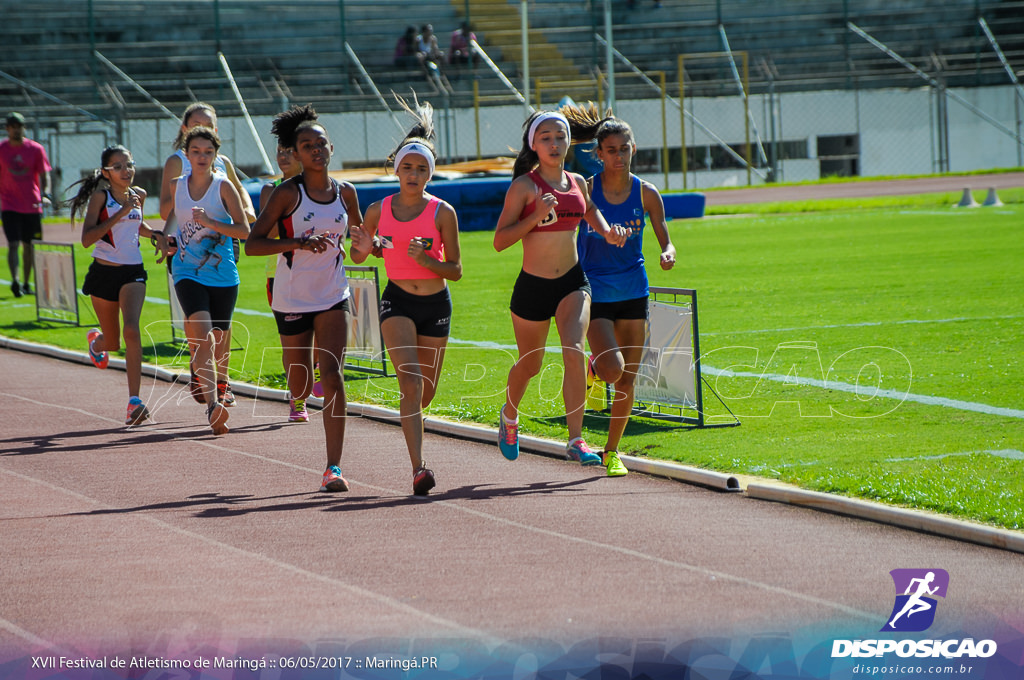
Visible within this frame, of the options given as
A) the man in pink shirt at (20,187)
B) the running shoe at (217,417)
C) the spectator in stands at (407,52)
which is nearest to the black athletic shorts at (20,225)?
the man in pink shirt at (20,187)

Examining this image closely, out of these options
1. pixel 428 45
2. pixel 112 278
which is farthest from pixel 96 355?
pixel 428 45

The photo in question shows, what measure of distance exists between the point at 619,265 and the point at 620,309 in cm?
26

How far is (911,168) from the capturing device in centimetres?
4244

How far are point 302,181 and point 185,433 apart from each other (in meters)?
2.49

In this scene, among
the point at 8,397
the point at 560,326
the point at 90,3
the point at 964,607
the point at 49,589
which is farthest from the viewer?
the point at 90,3

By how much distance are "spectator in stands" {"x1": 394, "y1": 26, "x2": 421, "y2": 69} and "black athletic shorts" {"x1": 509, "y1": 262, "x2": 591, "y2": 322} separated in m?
35.6

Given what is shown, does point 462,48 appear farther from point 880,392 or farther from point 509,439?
point 509,439

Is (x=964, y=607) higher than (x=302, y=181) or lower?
lower

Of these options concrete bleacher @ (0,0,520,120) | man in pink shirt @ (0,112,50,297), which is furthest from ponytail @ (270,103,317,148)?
concrete bleacher @ (0,0,520,120)

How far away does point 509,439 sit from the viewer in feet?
26.2

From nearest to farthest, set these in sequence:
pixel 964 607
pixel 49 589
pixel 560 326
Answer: pixel 964 607 → pixel 49 589 → pixel 560 326

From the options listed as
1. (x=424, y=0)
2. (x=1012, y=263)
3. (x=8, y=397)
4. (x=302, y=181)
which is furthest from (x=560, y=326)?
(x=424, y=0)

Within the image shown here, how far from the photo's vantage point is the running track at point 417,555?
5.09m

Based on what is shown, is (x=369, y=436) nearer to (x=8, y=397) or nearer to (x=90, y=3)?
(x=8, y=397)
